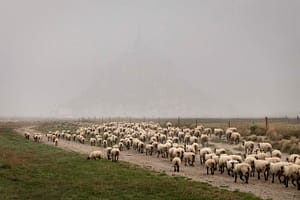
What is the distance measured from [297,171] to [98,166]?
13.5 meters

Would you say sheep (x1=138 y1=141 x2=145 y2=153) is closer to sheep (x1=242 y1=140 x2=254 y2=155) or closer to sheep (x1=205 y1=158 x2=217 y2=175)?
sheep (x1=242 y1=140 x2=254 y2=155)

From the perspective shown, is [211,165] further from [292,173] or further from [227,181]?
[292,173]

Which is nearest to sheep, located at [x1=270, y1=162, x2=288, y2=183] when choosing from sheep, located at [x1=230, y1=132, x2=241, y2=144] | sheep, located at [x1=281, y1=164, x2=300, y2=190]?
sheep, located at [x1=281, y1=164, x2=300, y2=190]

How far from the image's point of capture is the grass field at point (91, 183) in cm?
2075

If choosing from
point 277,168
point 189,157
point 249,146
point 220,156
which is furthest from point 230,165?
point 249,146

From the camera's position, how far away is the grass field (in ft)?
68.1

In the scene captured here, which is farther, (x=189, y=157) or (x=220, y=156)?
(x=189, y=157)

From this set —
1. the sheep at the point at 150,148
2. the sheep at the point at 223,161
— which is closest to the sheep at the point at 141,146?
the sheep at the point at 150,148

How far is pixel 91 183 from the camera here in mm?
23453

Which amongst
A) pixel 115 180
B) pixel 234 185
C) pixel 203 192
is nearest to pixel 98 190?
pixel 115 180

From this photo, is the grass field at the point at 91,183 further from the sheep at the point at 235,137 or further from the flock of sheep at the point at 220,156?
the sheep at the point at 235,137

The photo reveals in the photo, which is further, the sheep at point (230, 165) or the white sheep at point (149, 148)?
the white sheep at point (149, 148)

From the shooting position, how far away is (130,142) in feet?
150

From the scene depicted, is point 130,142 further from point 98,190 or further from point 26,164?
point 98,190
